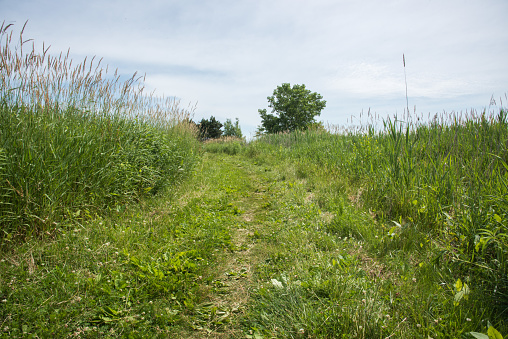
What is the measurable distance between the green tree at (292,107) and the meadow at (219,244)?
1342 inches

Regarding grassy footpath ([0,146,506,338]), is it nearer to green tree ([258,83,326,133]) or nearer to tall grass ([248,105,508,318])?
tall grass ([248,105,508,318])

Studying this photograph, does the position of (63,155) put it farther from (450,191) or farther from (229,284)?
(450,191)

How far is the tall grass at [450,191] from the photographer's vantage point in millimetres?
2416

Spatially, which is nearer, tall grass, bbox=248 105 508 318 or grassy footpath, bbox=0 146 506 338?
grassy footpath, bbox=0 146 506 338

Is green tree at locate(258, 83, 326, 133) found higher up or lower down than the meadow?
higher up

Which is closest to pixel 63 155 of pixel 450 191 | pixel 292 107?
pixel 450 191

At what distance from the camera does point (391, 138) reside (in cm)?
568

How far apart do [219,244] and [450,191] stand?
3.28 metres

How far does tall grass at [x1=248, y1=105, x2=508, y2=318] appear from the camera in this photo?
2.42 metres

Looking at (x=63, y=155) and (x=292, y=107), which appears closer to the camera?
(x=63, y=155)

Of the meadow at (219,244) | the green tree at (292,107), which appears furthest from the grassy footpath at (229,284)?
the green tree at (292,107)

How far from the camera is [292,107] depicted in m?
38.8

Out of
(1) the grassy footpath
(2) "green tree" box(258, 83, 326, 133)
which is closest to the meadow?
(1) the grassy footpath

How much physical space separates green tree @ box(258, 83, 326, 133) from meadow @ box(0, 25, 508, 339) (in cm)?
3409
